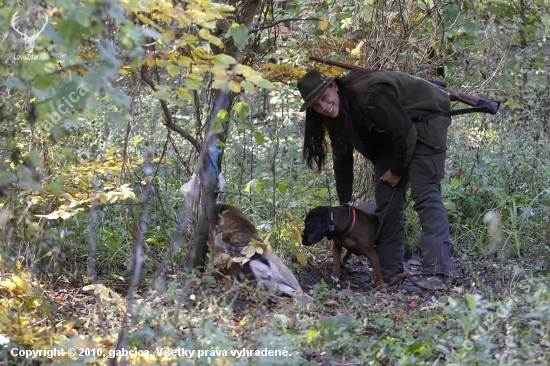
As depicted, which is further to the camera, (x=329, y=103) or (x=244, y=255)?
(x=329, y=103)

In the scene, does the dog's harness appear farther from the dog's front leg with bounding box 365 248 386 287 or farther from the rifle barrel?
the rifle barrel

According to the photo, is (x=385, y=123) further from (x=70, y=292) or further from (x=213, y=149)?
(x=70, y=292)

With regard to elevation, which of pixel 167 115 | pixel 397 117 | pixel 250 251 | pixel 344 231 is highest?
pixel 397 117

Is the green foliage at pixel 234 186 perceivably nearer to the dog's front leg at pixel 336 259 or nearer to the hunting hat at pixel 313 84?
the hunting hat at pixel 313 84

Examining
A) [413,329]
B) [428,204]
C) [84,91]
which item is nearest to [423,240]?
[428,204]

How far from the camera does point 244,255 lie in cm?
443

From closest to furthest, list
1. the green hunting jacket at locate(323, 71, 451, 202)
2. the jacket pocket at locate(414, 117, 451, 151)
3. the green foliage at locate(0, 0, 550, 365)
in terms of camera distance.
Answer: the green foliage at locate(0, 0, 550, 365) < the green hunting jacket at locate(323, 71, 451, 202) < the jacket pocket at locate(414, 117, 451, 151)

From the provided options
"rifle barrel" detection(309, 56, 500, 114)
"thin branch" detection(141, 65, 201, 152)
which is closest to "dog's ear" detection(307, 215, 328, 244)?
"thin branch" detection(141, 65, 201, 152)

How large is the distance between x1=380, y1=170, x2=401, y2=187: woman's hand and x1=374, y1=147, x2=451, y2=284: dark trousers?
64 mm

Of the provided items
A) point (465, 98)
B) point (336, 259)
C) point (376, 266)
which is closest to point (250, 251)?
point (336, 259)

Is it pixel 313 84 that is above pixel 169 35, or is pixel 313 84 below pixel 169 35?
above

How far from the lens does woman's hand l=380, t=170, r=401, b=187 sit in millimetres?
4996

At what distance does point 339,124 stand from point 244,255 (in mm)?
1261

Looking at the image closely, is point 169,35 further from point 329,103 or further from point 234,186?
point 234,186
